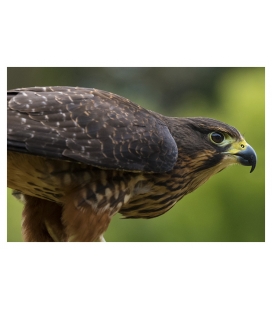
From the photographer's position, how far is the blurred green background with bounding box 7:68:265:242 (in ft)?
19.4

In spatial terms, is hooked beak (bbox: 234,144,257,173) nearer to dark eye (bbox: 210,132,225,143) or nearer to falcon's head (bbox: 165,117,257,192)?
falcon's head (bbox: 165,117,257,192)

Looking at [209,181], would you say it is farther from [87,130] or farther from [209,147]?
[87,130]

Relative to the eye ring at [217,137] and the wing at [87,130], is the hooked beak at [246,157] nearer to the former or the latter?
the eye ring at [217,137]

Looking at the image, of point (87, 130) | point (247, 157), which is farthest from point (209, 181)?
point (87, 130)

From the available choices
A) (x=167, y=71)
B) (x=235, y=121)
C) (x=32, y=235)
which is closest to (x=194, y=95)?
(x=167, y=71)

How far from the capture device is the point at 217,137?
4.27m

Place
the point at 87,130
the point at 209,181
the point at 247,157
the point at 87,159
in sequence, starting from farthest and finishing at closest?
the point at 209,181 < the point at 247,157 < the point at 87,130 < the point at 87,159

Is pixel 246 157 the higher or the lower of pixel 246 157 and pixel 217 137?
the lower

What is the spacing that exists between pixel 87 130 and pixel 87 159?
23 cm

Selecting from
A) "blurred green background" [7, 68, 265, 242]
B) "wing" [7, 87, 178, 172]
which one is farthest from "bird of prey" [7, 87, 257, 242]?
"blurred green background" [7, 68, 265, 242]

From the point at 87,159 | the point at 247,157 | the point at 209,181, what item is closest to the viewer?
the point at 87,159

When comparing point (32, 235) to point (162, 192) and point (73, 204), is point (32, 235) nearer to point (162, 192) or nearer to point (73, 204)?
point (73, 204)

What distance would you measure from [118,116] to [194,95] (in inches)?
180

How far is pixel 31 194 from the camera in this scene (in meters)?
3.99
